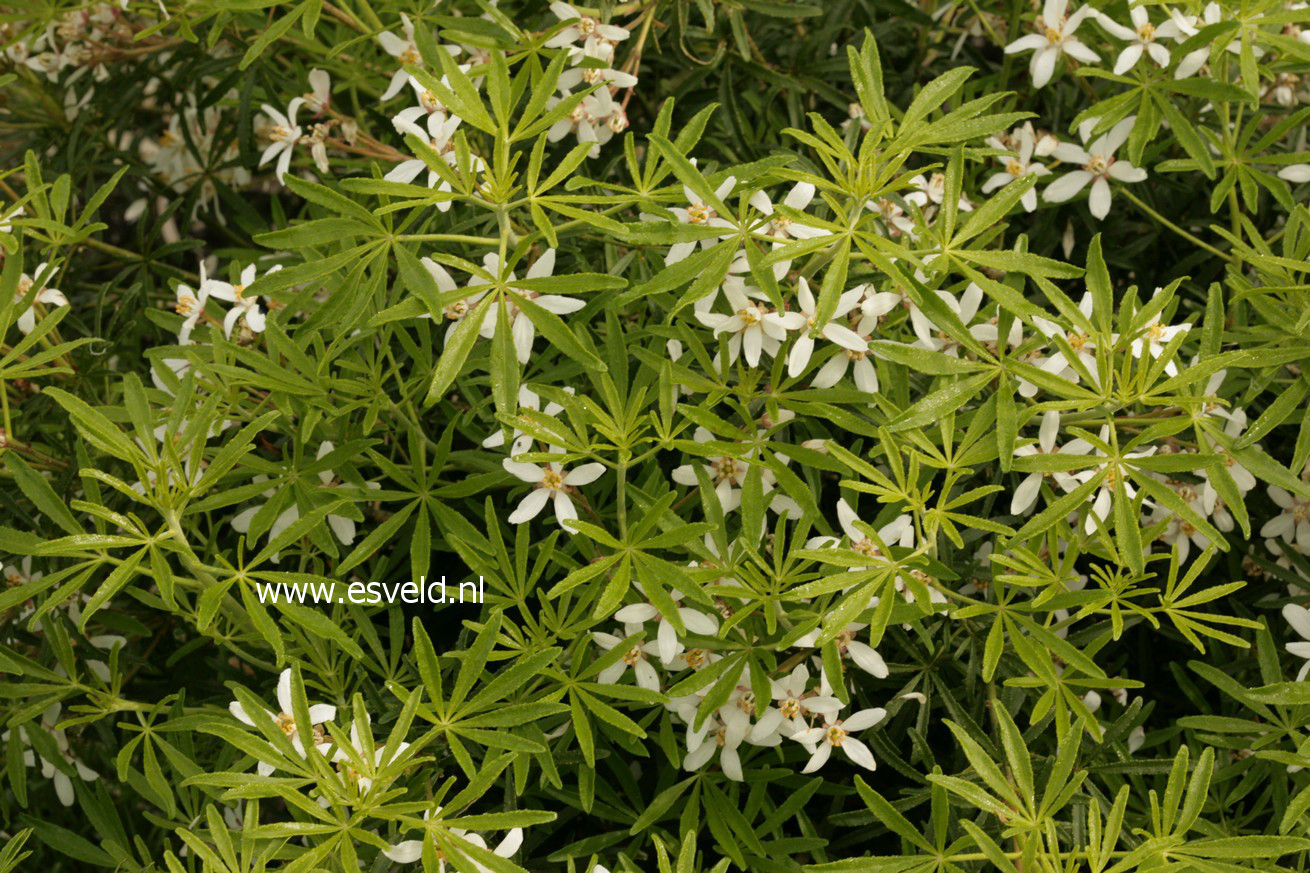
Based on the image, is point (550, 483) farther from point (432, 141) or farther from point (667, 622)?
point (432, 141)

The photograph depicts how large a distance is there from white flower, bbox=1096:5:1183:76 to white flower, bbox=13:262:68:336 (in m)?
1.51

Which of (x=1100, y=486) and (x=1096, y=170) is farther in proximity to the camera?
(x=1096, y=170)

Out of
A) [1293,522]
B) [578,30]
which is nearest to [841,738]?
[1293,522]

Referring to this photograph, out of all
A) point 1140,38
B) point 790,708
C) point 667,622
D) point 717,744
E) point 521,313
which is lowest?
point 717,744

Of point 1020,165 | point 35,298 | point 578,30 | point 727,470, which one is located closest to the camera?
point 727,470

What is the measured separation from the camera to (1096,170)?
6.23 feet

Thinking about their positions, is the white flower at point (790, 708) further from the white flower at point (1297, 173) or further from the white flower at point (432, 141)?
the white flower at point (1297, 173)

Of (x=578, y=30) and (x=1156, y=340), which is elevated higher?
(x=578, y=30)

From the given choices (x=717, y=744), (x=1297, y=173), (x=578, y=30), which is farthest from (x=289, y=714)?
(x=1297, y=173)

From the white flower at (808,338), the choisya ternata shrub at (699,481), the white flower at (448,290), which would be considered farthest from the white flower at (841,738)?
the white flower at (448,290)

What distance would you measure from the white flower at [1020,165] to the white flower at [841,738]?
83 centimetres

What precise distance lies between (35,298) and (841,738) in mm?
1245

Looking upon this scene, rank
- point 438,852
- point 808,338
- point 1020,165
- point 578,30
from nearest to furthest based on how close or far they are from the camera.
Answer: point 438,852
point 808,338
point 578,30
point 1020,165

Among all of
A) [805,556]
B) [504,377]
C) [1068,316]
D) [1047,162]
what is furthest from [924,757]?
[1047,162]
